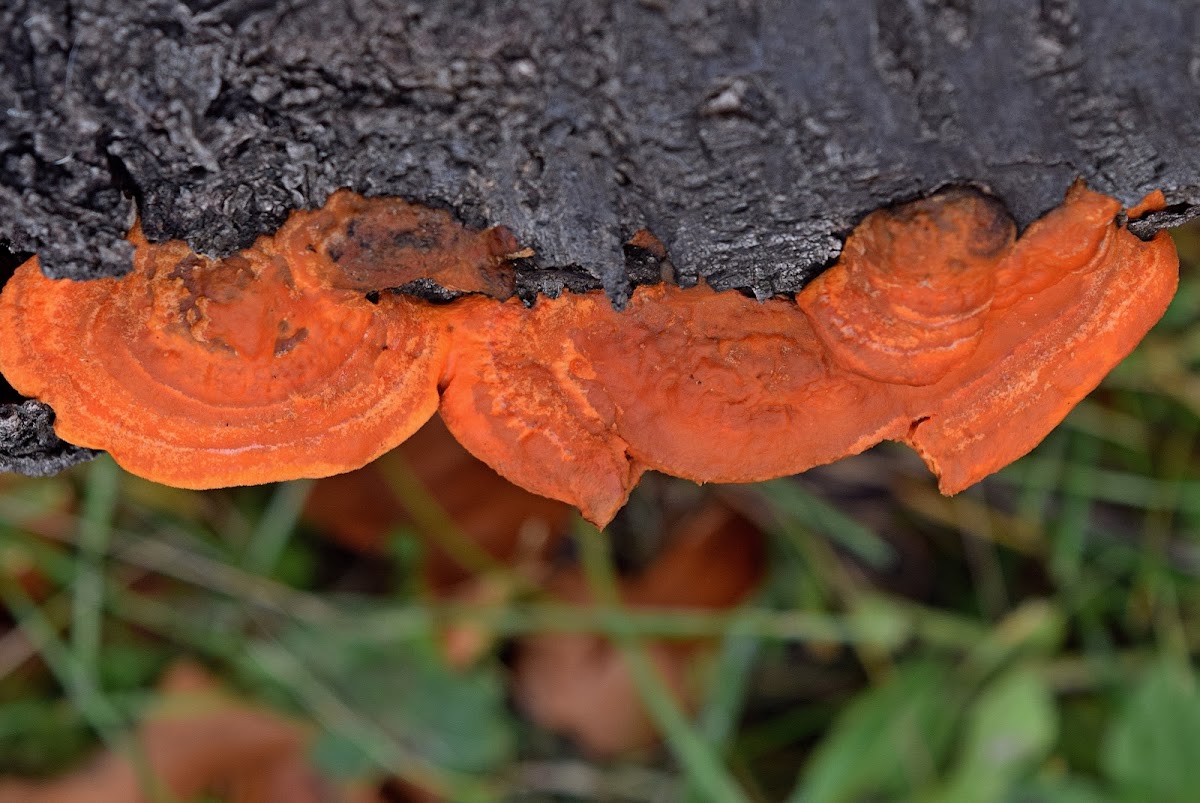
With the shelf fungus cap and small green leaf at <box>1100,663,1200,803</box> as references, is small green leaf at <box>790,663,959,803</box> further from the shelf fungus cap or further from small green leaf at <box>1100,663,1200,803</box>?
the shelf fungus cap

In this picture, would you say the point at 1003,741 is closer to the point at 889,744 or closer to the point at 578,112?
the point at 889,744

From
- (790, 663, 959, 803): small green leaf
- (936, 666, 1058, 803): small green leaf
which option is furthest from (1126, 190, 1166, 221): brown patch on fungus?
(790, 663, 959, 803): small green leaf

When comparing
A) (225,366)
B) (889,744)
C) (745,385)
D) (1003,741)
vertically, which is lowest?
(889,744)

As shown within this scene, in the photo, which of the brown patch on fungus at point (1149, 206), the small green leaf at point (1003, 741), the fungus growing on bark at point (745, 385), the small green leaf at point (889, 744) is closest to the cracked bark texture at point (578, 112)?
the brown patch on fungus at point (1149, 206)

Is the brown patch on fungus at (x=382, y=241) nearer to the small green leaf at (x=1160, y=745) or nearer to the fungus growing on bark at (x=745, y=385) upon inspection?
the fungus growing on bark at (x=745, y=385)

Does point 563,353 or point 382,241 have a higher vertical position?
point 382,241

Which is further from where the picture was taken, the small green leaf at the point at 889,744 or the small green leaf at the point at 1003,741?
the small green leaf at the point at 889,744

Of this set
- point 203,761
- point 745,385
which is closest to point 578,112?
point 745,385

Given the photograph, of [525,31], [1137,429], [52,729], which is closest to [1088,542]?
[1137,429]
